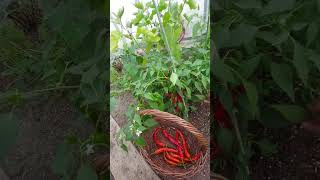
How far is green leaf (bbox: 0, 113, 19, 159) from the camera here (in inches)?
15.8

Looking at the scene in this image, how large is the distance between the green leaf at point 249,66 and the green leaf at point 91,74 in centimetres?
18

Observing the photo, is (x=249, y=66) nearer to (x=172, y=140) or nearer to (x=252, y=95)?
(x=252, y=95)

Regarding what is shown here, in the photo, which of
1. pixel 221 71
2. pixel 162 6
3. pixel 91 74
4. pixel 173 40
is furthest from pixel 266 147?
pixel 162 6

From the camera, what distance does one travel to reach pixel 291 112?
0.50m

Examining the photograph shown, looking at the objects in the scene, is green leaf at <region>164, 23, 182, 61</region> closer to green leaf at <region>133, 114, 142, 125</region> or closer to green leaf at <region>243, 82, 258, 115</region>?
green leaf at <region>133, 114, 142, 125</region>

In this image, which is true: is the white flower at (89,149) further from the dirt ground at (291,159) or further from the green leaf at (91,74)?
the dirt ground at (291,159)

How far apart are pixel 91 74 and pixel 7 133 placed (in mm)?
106

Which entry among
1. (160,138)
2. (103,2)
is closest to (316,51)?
(103,2)

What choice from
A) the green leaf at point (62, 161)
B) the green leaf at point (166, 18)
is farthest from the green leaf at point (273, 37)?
the green leaf at point (166, 18)

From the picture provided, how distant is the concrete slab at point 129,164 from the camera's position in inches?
32.9

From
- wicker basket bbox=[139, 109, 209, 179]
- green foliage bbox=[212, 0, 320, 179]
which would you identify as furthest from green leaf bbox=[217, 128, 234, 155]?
wicker basket bbox=[139, 109, 209, 179]

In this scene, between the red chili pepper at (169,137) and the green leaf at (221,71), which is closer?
the green leaf at (221,71)

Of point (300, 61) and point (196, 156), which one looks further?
point (196, 156)

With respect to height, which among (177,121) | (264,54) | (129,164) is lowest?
(129,164)
